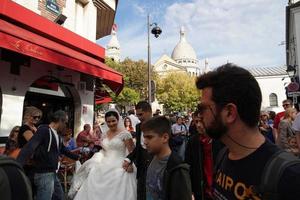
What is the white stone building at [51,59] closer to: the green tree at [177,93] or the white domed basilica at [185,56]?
the green tree at [177,93]

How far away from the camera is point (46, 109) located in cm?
984

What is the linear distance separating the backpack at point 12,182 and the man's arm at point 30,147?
2.91 m

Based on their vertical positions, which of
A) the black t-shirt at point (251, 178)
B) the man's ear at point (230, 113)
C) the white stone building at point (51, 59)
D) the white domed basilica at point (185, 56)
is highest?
the white domed basilica at point (185, 56)

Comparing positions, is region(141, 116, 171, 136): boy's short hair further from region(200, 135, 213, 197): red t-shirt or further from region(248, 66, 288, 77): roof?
region(248, 66, 288, 77): roof

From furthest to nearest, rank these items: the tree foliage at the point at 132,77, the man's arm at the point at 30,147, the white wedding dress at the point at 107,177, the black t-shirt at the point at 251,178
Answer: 1. the tree foliage at the point at 132,77
2. the white wedding dress at the point at 107,177
3. the man's arm at the point at 30,147
4. the black t-shirt at the point at 251,178

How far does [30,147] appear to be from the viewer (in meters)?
4.05

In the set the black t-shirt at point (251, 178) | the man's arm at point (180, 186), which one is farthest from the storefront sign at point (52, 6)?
the black t-shirt at point (251, 178)

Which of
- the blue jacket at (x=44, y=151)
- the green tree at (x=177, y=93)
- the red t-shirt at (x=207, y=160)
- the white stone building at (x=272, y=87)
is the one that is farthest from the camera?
the white stone building at (x=272, y=87)

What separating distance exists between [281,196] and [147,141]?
90.4 inches

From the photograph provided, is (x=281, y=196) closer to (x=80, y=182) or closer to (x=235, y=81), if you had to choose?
(x=235, y=81)

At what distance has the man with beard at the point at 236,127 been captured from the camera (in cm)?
142

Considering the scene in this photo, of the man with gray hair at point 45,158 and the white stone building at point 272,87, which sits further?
the white stone building at point 272,87

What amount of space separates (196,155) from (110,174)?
1.84 meters

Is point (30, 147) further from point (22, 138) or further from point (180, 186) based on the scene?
point (180, 186)
